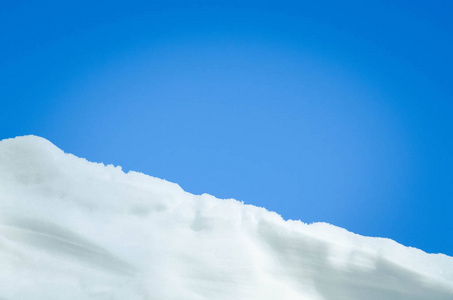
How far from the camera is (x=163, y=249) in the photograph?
0.91 meters

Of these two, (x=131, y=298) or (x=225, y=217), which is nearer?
(x=131, y=298)

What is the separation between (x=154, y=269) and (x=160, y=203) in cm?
16

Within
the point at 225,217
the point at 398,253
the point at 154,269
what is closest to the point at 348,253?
the point at 398,253

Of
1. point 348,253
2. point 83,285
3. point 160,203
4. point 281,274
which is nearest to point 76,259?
point 83,285

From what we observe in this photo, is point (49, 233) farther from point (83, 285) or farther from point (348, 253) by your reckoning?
point (348, 253)

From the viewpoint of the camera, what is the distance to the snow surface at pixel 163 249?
0.84 metres

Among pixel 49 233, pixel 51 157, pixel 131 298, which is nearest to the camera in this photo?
pixel 131 298

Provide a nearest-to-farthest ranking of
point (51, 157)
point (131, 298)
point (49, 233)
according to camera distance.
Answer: point (131, 298), point (49, 233), point (51, 157)

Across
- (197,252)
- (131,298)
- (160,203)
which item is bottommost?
(131,298)

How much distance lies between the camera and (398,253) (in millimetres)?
934

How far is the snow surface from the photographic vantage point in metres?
0.84

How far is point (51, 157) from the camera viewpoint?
1.03 m

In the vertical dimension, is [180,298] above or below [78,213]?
below

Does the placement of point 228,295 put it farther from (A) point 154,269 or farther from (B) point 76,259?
(B) point 76,259
